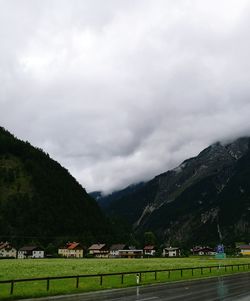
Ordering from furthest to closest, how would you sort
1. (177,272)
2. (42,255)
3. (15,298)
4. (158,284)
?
(42,255)
(177,272)
(158,284)
(15,298)

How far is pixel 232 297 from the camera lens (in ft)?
90.8

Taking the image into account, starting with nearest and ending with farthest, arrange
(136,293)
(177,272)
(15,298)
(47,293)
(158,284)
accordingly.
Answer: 1. (15,298)
2. (47,293)
3. (136,293)
4. (158,284)
5. (177,272)

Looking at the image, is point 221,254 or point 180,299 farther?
point 221,254

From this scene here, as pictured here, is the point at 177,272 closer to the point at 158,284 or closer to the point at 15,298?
the point at 158,284

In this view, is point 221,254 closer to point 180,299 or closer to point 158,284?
point 158,284

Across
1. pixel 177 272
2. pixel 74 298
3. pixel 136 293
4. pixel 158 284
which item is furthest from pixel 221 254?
pixel 74 298

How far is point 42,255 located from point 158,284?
168569 millimetres

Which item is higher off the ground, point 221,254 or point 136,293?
point 221,254

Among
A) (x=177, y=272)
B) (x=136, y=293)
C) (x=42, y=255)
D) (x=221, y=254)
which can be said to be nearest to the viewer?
(x=136, y=293)

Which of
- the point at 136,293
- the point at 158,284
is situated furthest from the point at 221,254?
the point at 136,293

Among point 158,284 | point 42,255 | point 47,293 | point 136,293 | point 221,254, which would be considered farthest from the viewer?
point 42,255

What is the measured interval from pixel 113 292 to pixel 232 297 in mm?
8235

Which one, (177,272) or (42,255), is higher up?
(42,255)

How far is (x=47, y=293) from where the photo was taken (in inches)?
1149
